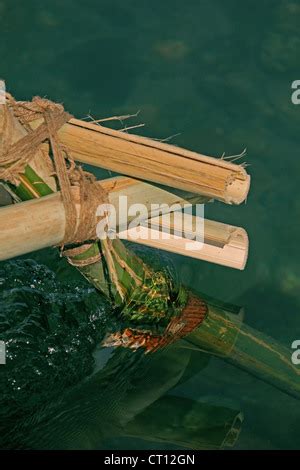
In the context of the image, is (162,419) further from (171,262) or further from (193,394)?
(171,262)

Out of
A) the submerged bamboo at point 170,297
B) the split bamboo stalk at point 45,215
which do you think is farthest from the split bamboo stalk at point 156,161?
the split bamboo stalk at point 45,215

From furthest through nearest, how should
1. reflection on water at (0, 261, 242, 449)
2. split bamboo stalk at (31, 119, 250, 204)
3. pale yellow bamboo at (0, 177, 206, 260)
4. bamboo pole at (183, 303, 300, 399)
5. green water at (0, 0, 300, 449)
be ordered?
bamboo pole at (183, 303, 300, 399)
green water at (0, 0, 300, 449)
reflection on water at (0, 261, 242, 449)
split bamboo stalk at (31, 119, 250, 204)
pale yellow bamboo at (0, 177, 206, 260)

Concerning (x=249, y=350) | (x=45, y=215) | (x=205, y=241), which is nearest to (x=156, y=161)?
(x=45, y=215)

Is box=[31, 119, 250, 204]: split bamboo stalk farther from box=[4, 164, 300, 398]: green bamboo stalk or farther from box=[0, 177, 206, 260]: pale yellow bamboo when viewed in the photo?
box=[4, 164, 300, 398]: green bamboo stalk

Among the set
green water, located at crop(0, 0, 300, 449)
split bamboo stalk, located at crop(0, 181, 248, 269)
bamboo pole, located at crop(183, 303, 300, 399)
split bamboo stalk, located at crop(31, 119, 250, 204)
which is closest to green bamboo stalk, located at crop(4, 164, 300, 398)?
bamboo pole, located at crop(183, 303, 300, 399)

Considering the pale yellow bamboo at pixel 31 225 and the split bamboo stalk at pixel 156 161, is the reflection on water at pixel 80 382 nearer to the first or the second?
the pale yellow bamboo at pixel 31 225

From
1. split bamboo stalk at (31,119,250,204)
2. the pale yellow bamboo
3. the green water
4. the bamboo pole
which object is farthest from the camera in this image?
the bamboo pole

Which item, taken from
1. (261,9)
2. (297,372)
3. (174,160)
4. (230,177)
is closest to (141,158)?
(174,160)

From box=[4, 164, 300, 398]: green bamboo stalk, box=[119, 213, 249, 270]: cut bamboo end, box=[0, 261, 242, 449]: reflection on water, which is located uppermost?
box=[119, 213, 249, 270]: cut bamboo end
